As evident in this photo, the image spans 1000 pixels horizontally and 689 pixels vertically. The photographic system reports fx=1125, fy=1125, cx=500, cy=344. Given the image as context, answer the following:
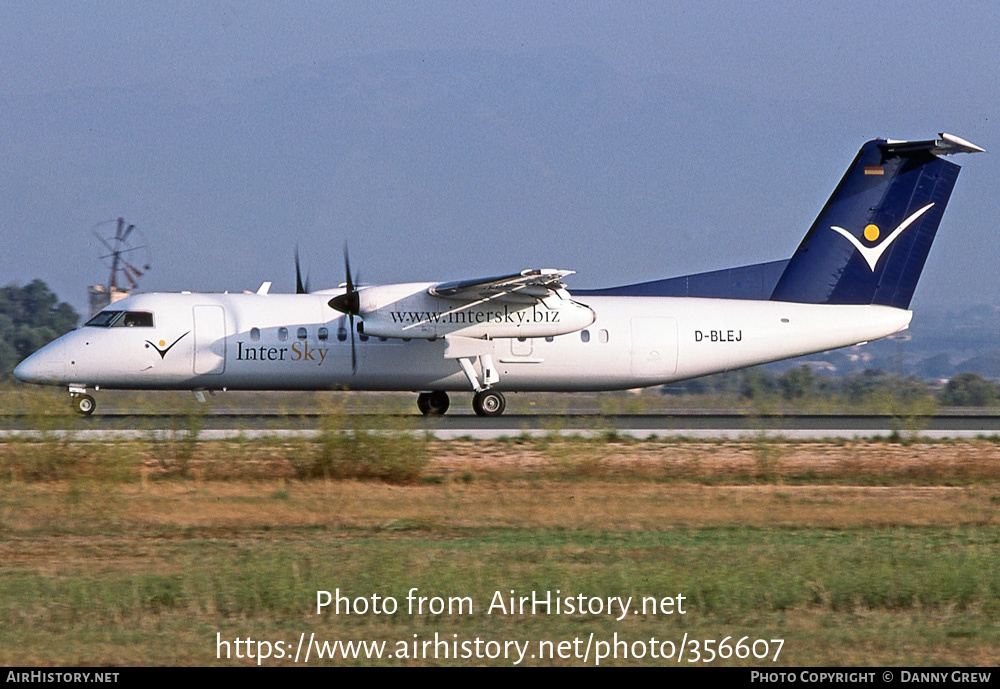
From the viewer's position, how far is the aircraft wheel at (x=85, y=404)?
71.3ft

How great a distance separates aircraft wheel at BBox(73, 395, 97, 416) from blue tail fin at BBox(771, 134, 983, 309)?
14584 millimetres

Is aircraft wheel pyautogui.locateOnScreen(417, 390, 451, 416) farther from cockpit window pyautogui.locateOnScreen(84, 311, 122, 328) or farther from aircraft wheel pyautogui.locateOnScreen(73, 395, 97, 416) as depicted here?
aircraft wheel pyautogui.locateOnScreen(73, 395, 97, 416)

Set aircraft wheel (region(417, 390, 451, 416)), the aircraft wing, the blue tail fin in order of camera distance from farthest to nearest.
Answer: the blue tail fin → aircraft wheel (region(417, 390, 451, 416)) → the aircraft wing

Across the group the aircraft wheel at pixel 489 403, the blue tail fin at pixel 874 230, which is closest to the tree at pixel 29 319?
the aircraft wheel at pixel 489 403

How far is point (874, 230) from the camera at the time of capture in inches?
996

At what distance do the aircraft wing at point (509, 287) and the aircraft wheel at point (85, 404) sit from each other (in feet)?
22.8

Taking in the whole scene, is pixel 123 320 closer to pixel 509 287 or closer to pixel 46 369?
pixel 46 369

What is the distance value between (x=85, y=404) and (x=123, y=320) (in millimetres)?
1784

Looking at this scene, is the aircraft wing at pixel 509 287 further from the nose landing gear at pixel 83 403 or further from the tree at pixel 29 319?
the tree at pixel 29 319

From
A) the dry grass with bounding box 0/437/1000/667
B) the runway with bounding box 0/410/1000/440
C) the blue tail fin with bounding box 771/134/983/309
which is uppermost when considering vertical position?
the blue tail fin with bounding box 771/134/983/309

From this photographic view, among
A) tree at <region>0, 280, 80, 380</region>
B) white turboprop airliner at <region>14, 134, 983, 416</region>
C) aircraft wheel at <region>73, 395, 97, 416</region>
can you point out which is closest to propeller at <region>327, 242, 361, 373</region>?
white turboprop airliner at <region>14, 134, 983, 416</region>

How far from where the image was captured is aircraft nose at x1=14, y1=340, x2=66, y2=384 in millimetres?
→ 21594
